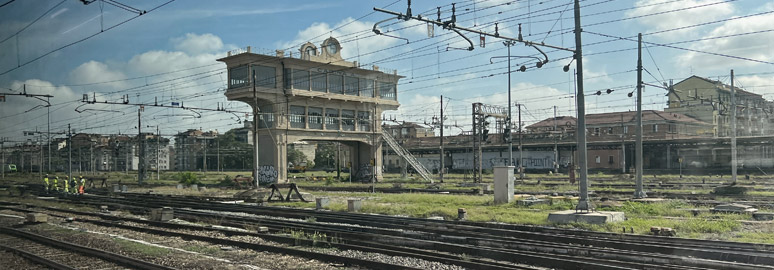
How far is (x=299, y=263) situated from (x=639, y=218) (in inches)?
524

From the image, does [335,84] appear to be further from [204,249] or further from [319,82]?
[204,249]

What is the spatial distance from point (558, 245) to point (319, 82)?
4681 cm

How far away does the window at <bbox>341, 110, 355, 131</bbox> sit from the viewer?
2440 inches

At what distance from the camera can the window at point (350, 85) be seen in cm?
6166

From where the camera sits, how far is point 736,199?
96.4 ft

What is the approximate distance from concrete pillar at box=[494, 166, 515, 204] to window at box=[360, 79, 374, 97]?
118 feet

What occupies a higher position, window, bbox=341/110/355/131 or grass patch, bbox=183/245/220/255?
window, bbox=341/110/355/131

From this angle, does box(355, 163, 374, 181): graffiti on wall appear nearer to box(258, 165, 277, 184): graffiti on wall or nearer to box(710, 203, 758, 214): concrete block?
box(258, 165, 277, 184): graffiti on wall

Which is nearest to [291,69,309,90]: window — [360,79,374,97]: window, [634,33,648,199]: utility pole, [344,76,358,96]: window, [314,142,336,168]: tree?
[344,76,358,96]: window

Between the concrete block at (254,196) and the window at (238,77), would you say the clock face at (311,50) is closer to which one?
the window at (238,77)

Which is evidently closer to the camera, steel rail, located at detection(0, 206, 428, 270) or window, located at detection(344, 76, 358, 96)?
steel rail, located at detection(0, 206, 428, 270)

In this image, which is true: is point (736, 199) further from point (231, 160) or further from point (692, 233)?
point (231, 160)

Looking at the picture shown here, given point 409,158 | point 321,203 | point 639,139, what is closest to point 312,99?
point 409,158

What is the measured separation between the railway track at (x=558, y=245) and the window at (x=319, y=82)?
38.0 meters
